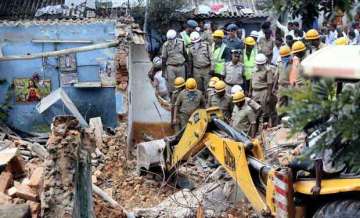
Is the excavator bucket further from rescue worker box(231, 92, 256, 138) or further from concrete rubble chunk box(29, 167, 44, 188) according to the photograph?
concrete rubble chunk box(29, 167, 44, 188)

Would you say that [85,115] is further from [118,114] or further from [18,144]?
[18,144]

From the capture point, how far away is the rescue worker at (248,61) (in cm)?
1414

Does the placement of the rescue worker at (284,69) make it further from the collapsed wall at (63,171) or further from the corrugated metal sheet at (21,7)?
the corrugated metal sheet at (21,7)

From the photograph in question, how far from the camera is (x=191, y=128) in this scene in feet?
32.7

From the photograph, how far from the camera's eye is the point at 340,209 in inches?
253

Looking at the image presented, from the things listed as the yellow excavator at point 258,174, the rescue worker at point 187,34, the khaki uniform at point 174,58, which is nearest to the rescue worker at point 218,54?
the rescue worker at point 187,34

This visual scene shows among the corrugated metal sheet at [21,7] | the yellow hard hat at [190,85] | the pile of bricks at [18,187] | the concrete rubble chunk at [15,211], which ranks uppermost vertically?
the corrugated metal sheet at [21,7]

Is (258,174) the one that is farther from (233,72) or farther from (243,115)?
(233,72)

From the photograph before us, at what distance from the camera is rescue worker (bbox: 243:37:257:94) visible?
46.4 ft

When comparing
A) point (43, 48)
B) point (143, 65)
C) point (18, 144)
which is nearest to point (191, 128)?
point (18, 144)

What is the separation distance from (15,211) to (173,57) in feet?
24.6

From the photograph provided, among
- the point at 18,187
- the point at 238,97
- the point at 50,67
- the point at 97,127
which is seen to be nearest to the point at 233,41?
the point at 50,67

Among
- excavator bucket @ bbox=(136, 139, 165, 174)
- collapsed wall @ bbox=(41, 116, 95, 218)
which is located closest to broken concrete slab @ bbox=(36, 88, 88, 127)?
excavator bucket @ bbox=(136, 139, 165, 174)

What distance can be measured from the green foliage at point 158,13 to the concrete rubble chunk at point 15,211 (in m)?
13.5
